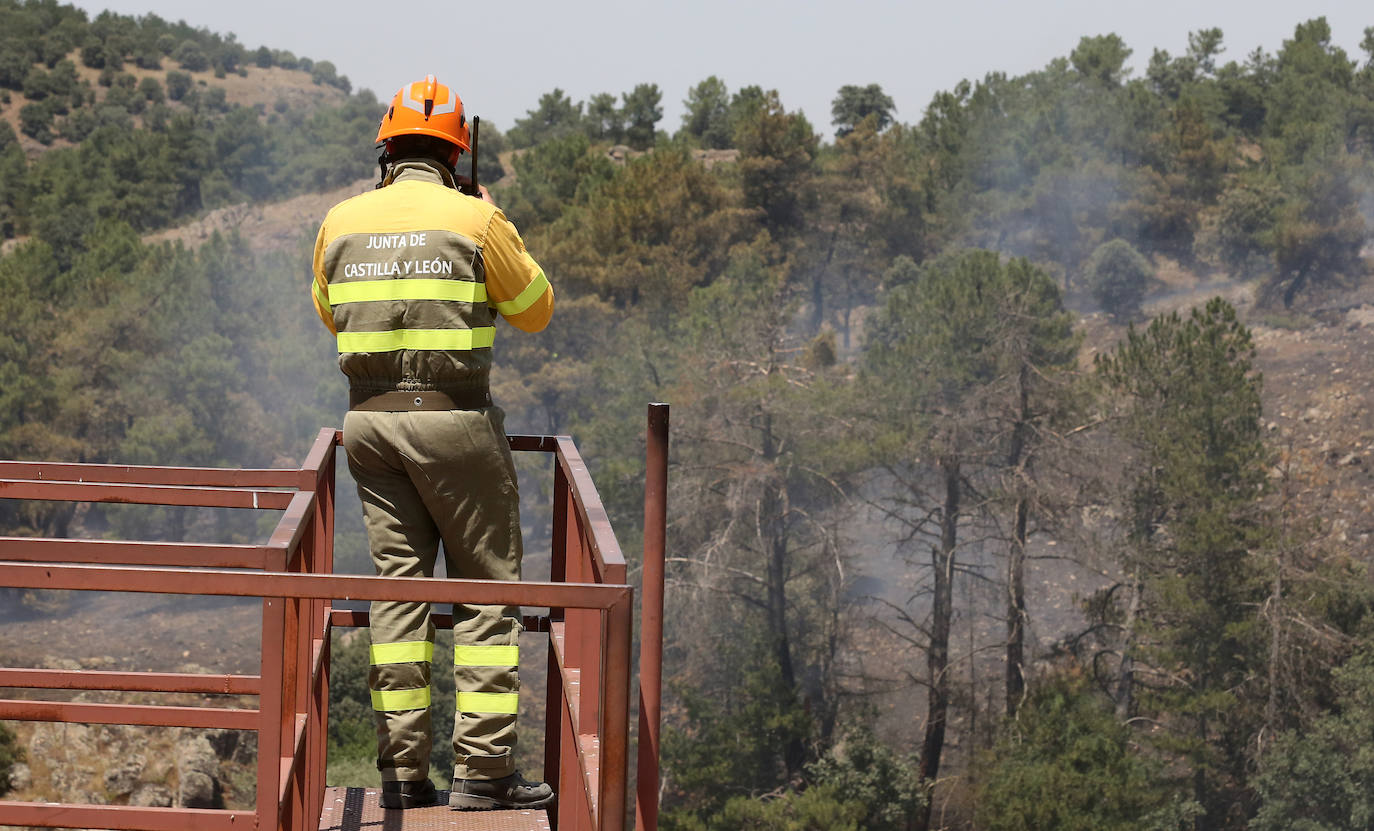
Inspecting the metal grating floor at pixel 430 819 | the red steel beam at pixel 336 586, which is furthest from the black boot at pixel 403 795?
the red steel beam at pixel 336 586

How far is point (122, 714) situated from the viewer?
2459 mm

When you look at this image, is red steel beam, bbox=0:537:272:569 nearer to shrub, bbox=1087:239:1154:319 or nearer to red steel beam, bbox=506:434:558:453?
red steel beam, bbox=506:434:558:453

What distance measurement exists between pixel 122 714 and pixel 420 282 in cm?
105

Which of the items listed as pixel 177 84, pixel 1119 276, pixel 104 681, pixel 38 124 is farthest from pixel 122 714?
pixel 177 84

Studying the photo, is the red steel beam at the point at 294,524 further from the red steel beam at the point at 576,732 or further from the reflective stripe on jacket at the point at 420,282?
the red steel beam at the point at 576,732

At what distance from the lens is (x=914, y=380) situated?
2781cm

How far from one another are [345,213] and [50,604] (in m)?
33.4

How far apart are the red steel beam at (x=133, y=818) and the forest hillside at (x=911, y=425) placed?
71.2 ft

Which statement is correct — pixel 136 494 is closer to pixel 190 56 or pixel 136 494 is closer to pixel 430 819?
pixel 430 819

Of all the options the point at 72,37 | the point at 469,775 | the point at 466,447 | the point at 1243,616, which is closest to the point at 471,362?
the point at 466,447

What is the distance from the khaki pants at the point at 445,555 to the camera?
119 inches

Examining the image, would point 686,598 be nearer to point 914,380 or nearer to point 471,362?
point 914,380

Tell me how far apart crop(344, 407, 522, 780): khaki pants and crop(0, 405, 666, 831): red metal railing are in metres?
0.14

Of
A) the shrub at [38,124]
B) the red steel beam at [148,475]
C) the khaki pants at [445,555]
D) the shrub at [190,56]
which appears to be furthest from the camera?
the shrub at [190,56]
